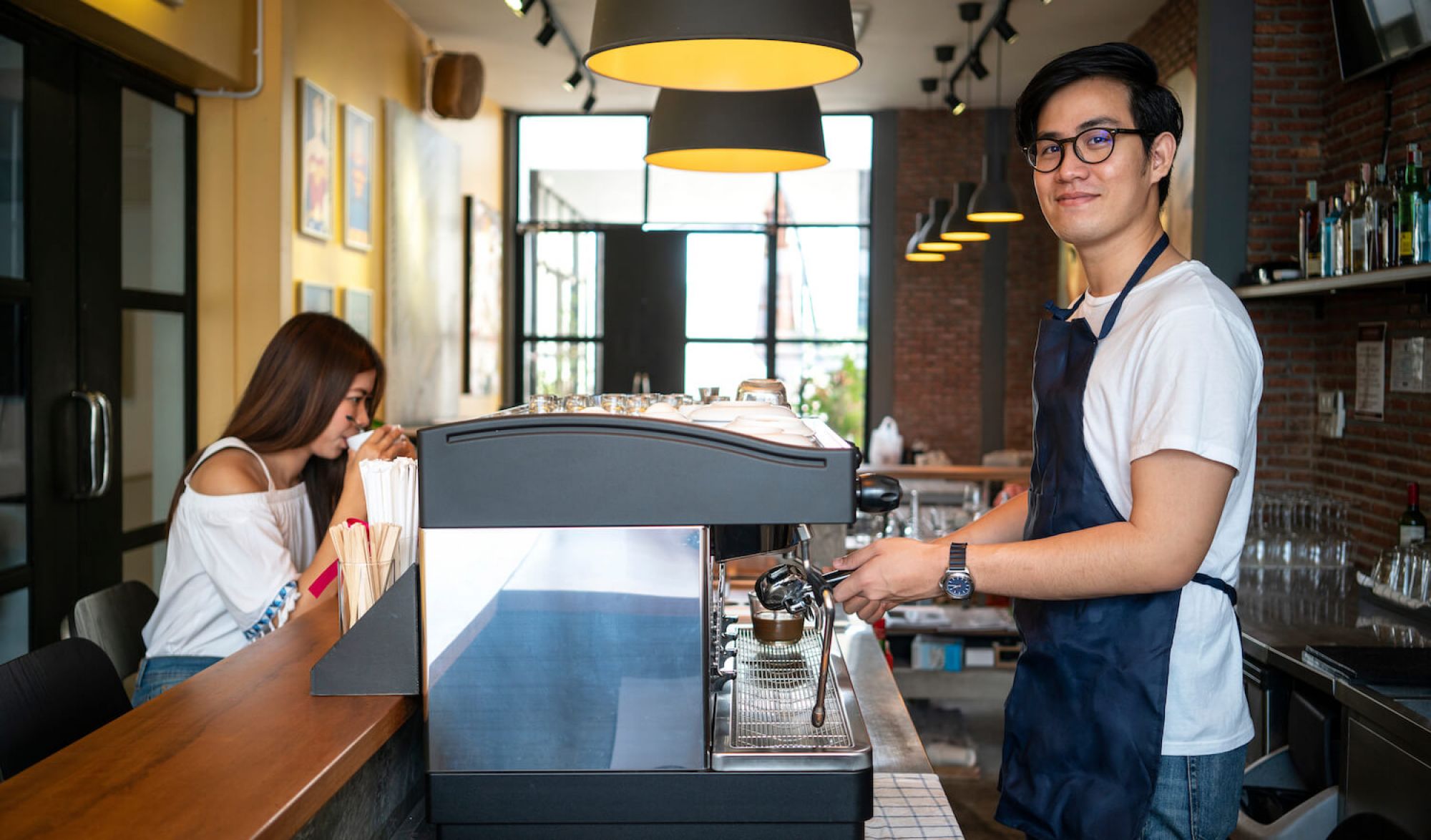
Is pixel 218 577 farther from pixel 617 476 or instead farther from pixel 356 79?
pixel 356 79

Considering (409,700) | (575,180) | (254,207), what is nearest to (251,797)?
(409,700)

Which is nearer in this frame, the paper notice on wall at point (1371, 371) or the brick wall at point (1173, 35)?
the paper notice on wall at point (1371, 371)

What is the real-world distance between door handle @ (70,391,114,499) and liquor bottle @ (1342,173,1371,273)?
162 inches

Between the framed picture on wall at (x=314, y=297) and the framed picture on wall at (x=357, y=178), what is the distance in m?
0.43

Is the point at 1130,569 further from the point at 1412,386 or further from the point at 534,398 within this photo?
the point at 1412,386

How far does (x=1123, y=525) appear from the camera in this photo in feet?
4.81

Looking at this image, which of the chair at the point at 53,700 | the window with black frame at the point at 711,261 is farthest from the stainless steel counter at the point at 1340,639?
the window with black frame at the point at 711,261

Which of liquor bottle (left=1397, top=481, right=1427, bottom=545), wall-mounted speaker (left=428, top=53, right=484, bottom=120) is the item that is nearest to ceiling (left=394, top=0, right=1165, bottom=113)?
wall-mounted speaker (left=428, top=53, right=484, bottom=120)

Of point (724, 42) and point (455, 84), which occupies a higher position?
point (455, 84)

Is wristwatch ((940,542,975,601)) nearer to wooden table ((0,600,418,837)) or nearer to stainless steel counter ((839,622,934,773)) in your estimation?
stainless steel counter ((839,622,934,773))

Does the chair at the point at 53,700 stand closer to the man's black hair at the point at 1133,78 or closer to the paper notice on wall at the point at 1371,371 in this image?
the man's black hair at the point at 1133,78

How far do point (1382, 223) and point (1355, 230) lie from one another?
13 cm

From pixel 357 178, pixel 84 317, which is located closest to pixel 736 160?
pixel 84 317

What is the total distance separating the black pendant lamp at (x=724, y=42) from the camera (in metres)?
1.62
